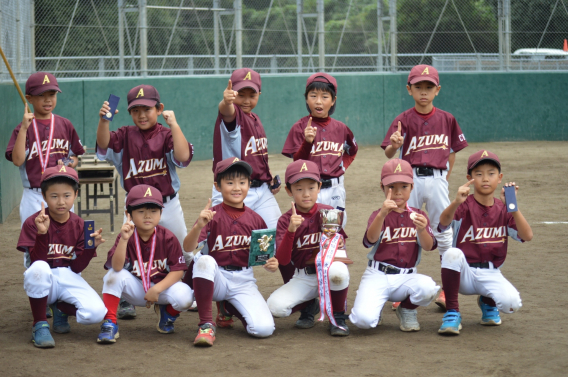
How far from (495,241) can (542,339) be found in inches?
29.2

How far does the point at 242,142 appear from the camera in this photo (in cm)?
538

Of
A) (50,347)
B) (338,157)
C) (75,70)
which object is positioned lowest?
(50,347)

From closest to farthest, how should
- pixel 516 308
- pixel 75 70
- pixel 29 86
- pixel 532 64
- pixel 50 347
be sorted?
pixel 50 347
pixel 516 308
pixel 29 86
pixel 75 70
pixel 532 64

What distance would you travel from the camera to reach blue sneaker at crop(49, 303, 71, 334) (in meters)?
4.64

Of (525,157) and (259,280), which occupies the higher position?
(525,157)

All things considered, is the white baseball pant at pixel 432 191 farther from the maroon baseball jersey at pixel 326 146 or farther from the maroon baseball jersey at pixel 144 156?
the maroon baseball jersey at pixel 144 156

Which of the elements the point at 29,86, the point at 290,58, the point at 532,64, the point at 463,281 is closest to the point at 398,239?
the point at 463,281

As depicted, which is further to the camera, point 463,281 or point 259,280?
point 259,280

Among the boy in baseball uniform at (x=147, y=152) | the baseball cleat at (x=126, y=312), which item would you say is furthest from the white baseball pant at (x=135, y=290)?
the boy in baseball uniform at (x=147, y=152)

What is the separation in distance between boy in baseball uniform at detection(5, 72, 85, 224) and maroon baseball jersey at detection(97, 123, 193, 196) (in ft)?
1.52

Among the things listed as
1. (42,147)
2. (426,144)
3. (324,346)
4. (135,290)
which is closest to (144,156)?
(42,147)

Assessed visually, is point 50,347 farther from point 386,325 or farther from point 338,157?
point 338,157

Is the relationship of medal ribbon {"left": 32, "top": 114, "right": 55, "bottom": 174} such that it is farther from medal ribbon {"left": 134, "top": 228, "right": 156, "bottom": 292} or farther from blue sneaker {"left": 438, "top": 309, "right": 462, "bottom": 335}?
blue sneaker {"left": 438, "top": 309, "right": 462, "bottom": 335}

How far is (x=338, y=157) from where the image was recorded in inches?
220
